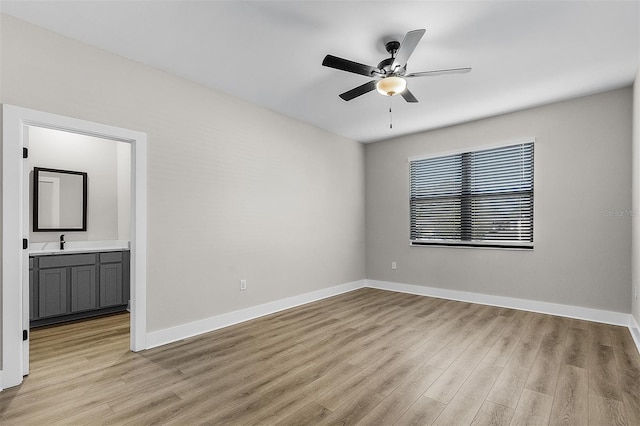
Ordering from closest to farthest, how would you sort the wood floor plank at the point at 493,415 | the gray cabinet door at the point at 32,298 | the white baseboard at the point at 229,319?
1. the wood floor plank at the point at 493,415
2. the white baseboard at the point at 229,319
3. the gray cabinet door at the point at 32,298

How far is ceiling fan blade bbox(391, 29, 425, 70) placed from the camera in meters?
2.14

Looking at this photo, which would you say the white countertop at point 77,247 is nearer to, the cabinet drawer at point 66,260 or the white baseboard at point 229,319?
the cabinet drawer at point 66,260

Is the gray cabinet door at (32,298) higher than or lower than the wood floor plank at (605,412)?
higher

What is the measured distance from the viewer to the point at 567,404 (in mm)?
2078

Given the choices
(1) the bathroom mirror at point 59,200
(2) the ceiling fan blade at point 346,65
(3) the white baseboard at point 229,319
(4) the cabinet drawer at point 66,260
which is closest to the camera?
(2) the ceiling fan blade at point 346,65

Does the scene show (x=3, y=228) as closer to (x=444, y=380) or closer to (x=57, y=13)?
(x=57, y=13)

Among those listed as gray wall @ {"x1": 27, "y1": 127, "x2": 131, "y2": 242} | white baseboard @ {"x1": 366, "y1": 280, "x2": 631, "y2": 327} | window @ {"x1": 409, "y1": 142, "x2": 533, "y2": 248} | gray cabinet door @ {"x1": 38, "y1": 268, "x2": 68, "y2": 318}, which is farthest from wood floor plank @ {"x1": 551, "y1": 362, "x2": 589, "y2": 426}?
gray wall @ {"x1": 27, "y1": 127, "x2": 131, "y2": 242}

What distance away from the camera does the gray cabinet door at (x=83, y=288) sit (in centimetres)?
396

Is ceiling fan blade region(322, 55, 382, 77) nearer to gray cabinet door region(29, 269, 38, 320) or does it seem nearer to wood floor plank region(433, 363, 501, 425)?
wood floor plank region(433, 363, 501, 425)

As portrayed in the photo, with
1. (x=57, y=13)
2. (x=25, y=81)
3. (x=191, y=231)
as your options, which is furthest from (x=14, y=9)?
(x=191, y=231)

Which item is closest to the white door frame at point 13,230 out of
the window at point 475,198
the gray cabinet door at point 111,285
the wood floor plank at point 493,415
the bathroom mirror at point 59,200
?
the gray cabinet door at point 111,285

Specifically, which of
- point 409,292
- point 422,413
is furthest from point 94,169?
point 409,292

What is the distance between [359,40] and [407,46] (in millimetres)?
510

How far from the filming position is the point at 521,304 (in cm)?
430
